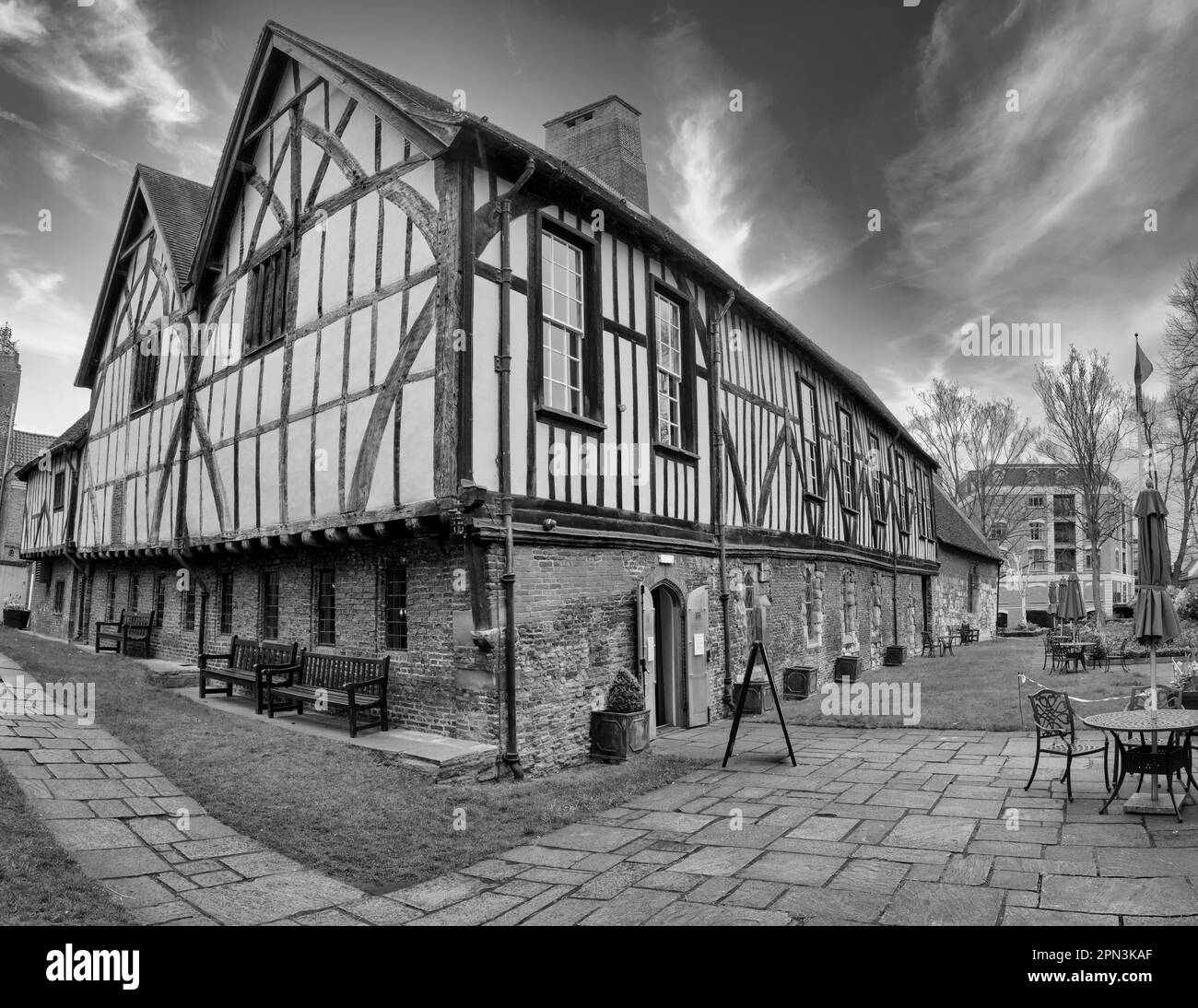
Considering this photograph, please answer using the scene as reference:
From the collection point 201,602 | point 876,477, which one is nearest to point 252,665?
point 201,602

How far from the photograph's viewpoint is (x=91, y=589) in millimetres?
20172

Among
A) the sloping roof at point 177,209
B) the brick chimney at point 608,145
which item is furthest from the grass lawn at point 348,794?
→ the brick chimney at point 608,145

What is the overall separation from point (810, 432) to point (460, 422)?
1120 cm

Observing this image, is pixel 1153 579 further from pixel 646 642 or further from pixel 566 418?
pixel 566 418

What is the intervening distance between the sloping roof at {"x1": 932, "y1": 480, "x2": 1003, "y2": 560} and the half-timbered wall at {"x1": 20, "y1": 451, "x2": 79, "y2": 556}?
96.1 ft

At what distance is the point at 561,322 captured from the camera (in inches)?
386

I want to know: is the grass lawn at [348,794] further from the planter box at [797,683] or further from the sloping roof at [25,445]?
the sloping roof at [25,445]

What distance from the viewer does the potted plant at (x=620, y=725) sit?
365 inches

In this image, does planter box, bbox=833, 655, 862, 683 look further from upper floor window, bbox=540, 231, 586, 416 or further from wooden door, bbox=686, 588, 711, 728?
upper floor window, bbox=540, 231, 586, 416

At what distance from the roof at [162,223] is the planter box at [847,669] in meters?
15.8

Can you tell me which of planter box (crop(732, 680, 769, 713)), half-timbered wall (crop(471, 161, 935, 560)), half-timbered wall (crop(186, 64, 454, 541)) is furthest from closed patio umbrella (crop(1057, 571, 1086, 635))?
half-timbered wall (crop(186, 64, 454, 541))

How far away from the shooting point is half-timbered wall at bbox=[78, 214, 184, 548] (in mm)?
15398
